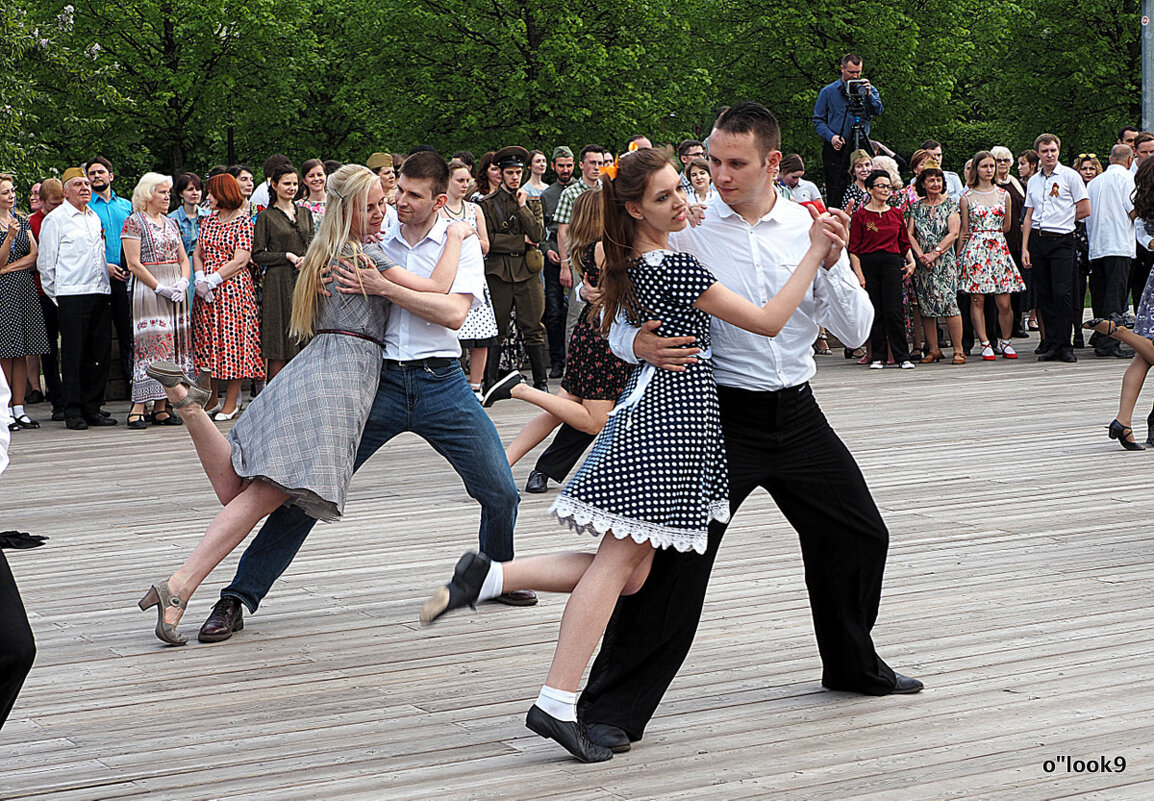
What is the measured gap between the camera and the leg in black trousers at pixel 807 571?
4.37 m

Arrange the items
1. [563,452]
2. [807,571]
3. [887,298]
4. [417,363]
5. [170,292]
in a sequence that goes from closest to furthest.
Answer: [807,571] → [417,363] → [563,452] → [170,292] → [887,298]

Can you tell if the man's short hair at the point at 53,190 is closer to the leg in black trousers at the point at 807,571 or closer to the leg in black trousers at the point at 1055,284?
the leg in black trousers at the point at 1055,284

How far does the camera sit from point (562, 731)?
4.19 meters

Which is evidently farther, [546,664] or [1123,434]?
[1123,434]

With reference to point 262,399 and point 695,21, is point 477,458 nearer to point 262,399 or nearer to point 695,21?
point 262,399

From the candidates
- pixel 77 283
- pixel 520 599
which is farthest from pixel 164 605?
pixel 77 283

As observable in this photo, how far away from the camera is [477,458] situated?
5898 mm

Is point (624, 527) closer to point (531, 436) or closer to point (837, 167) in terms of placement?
point (531, 436)

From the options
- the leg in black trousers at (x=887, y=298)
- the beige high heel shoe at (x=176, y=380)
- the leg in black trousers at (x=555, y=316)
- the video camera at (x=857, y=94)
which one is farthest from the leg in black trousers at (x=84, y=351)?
the video camera at (x=857, y=94)

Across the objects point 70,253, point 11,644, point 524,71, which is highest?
point 524,71

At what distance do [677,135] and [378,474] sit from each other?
27.7 m

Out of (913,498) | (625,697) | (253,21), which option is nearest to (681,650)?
(625,697)

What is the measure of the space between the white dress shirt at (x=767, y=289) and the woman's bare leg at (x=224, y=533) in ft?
6.02

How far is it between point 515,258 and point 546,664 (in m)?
8.56
